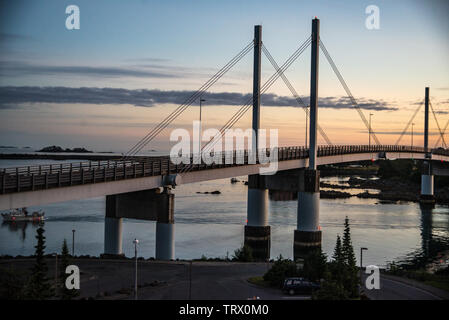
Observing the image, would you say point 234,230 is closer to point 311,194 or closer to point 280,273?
point 311,194

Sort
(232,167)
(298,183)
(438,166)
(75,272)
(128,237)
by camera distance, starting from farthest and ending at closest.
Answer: (438,166), (128,237), (298,183), (232,167), (75,272)

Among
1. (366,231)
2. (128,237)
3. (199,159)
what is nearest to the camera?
(199,159)

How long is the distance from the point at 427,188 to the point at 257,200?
65811 millimetres

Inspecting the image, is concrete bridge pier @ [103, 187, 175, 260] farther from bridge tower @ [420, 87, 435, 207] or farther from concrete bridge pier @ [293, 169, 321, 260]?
bridge tower @ [420, 87, 435, 207]

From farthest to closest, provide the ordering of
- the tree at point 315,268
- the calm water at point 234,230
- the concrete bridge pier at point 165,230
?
the calm water at point 234,230
the concrete bridge pier at point 165,230
the tree at point 315,268

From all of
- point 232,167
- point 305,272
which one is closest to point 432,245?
point 232,167

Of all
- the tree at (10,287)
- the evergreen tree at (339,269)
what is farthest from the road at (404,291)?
the tree at (10,287)

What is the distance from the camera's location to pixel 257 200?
61.7 m

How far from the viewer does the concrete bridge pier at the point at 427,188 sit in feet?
372

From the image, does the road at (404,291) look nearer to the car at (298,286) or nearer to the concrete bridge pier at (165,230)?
the car at (298,286)

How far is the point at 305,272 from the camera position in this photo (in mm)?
29781

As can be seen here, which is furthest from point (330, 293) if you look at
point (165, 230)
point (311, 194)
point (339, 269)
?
point (311, 194)
